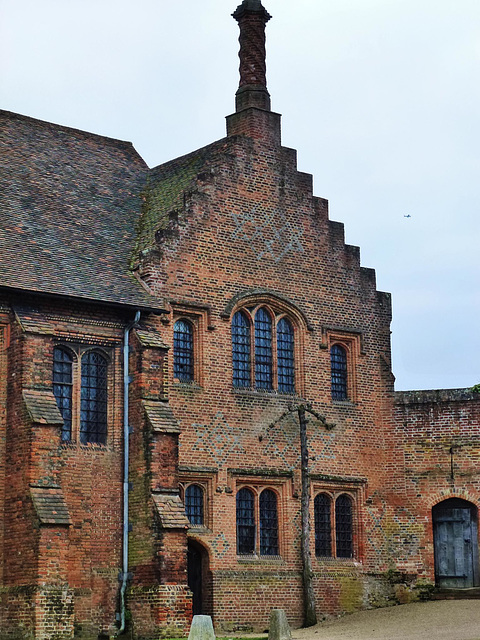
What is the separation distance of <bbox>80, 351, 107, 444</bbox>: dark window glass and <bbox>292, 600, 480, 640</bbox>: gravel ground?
648 centimetres

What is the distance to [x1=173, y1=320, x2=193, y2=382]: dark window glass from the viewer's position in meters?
30.5

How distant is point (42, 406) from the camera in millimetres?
26984

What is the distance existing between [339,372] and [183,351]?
5308 millimetres

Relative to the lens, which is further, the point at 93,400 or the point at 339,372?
the point at 339,372

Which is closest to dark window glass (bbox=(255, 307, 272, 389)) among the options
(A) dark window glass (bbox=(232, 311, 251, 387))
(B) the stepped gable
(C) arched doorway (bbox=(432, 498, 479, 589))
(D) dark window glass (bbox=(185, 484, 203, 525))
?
(A) dark window glass (bbox=(232, 311, 251, 387))

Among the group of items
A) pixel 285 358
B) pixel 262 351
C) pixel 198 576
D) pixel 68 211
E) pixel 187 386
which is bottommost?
pixel 198 576

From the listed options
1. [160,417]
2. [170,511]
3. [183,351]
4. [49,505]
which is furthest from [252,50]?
[49,505]

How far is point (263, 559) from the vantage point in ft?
102

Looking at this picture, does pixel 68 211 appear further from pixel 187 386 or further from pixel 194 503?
pixel 194 503

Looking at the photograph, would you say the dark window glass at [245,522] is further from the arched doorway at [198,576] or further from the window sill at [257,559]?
the arched doorway at [198,576]

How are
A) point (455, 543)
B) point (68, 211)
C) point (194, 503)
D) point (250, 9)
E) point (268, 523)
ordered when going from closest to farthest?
point (194, 503) → point (268, 523) → point (68, 211) → point (455, 543) → point (250, 9)

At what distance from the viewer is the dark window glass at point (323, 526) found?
106 feet

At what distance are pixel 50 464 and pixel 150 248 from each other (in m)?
6.51

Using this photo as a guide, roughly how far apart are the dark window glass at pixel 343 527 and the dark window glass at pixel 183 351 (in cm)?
571
